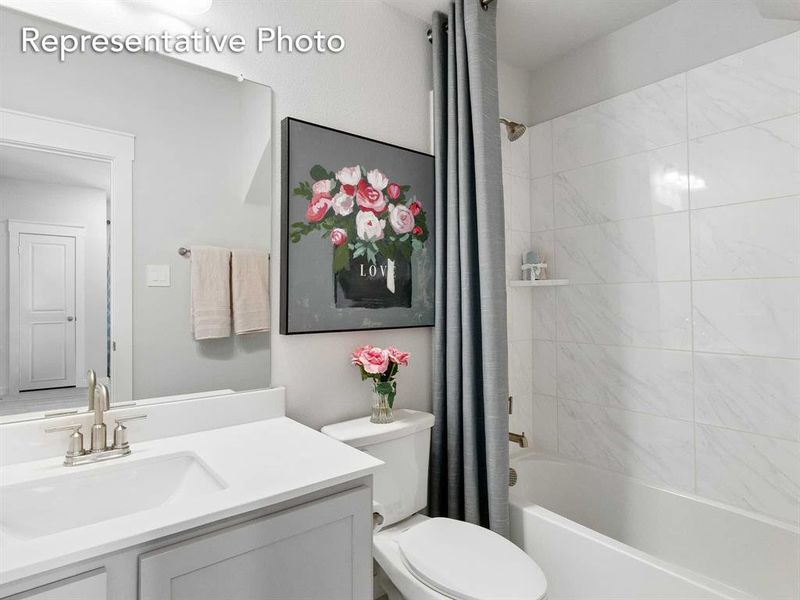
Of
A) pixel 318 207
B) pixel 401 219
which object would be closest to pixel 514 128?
pixel 401 219

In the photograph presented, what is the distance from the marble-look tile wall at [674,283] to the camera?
5.31 feet

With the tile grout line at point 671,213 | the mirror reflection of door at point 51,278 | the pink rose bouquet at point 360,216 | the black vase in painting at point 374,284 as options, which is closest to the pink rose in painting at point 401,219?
the pink rose bouquet at point 360,216

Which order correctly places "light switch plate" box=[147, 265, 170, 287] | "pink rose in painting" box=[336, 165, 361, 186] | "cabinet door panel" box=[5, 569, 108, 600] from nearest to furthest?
"cabinet door panel" box=[5, 569, 108, 600]
"light switch plate" box=[147, 265, 170, 287]
"pink rose in painting" box=[336, 165, 361, 186]

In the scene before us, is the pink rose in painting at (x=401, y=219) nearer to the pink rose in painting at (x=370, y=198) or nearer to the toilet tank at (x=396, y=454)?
A: the pink rose in painting at (x=370, y=198)

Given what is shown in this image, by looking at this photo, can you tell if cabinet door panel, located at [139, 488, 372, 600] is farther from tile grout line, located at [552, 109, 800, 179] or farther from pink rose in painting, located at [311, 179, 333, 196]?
tile grout line, located at [552, 109, 800, 179]

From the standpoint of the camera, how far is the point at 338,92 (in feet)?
5.64

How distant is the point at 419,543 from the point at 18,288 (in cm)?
131

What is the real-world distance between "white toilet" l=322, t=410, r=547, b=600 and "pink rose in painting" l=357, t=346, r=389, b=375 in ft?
0.64

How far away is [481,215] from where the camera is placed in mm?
1724

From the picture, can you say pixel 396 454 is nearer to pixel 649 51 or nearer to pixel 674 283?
pixel 674 283

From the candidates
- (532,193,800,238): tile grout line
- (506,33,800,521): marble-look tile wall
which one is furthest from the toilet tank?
(532,193,800,238): tile grout line

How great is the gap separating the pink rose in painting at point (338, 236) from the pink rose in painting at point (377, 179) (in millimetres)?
235

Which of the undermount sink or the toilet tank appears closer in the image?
the undermount sink

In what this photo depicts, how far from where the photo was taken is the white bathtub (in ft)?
4.40
